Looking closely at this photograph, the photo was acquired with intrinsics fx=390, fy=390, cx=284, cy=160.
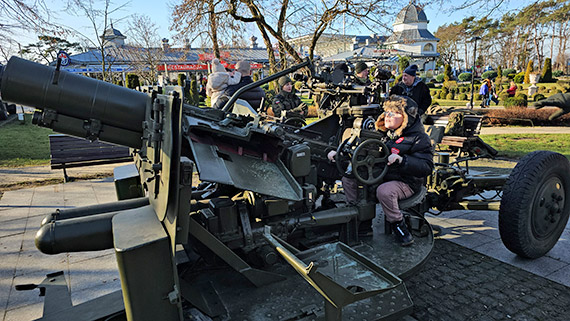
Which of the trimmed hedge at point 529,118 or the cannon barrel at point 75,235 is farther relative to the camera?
the trimmed hedge at point 529,118

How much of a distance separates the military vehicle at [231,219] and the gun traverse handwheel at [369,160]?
0.01 meters

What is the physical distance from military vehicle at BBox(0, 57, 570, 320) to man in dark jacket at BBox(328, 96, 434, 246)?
135 millimetres

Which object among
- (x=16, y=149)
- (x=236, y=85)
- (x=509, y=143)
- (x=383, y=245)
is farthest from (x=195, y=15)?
(x=383, y=245)

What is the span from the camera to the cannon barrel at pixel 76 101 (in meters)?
2.38

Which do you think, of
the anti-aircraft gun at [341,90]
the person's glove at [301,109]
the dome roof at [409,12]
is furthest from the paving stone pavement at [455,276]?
the dome roof at [409,12]

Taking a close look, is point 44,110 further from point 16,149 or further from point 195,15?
point 195,15

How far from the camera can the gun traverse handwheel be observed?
337 cm

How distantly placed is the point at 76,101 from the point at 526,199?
379 centimetres

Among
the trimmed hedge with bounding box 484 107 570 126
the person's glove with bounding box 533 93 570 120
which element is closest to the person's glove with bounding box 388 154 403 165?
the trimmed hedge with bounding box 484 107 570 126

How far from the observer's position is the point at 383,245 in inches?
147

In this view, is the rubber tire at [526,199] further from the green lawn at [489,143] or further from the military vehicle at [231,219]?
the green lawn at [489,143]

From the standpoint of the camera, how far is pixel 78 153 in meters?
7.45

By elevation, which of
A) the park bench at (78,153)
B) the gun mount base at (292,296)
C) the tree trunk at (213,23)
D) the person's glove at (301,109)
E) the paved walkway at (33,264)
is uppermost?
the tree trunk at (213,23)

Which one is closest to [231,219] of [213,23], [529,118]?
[213,23]
